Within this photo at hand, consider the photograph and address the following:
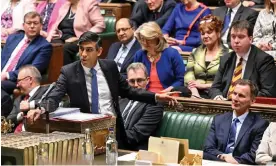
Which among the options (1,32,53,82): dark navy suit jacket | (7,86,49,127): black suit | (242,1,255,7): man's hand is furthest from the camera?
(242,1,255,7): man's hand

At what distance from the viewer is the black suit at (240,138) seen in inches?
191

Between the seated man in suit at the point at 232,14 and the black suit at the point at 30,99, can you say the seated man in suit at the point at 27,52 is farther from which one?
the seated man in suit at the point at 232,14

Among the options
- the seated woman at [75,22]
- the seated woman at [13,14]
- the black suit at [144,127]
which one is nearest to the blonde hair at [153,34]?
the black suit at [144,127]

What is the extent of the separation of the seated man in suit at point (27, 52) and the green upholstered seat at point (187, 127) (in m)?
2.29

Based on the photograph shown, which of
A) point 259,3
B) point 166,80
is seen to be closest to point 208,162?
point 166,80

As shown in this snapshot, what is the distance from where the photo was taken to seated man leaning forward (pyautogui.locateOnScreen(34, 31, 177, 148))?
207 inches

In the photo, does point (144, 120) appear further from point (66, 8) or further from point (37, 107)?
point (66, 8)

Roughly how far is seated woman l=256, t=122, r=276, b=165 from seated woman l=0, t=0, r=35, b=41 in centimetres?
425

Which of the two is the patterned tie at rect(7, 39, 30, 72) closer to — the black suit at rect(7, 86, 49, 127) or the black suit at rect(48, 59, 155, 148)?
the black suit at rect(7, 86, 49, 127)

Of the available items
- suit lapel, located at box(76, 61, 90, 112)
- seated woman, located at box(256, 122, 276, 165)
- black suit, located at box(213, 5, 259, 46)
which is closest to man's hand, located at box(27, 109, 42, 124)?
suit lapel, located at box(76, 61, 90, 112)

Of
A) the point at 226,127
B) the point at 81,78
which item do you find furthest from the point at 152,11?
the point at 226,127

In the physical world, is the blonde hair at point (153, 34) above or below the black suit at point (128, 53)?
above

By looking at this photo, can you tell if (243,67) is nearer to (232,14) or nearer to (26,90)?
(232,14)

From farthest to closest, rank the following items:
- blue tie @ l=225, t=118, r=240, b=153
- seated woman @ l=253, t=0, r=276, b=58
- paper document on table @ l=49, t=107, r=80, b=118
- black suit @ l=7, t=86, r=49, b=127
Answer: seated woman @ l=253, t=0, r=276, b=58, black suit @ l=7, t=86, r=49, b=127, blue tie @ l=225, t=118, r=240, b=153, paper document on table @ l=49, t=107, r=80, b=118
